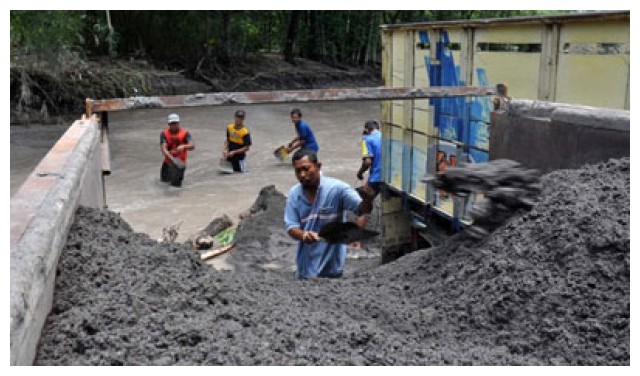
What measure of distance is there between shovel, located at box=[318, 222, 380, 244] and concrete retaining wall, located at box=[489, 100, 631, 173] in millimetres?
1098

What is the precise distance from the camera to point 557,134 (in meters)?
3.79

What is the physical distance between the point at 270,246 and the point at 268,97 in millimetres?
2932

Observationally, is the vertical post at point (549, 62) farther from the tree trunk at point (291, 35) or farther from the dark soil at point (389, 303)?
the tree trunk at point (291, 35)

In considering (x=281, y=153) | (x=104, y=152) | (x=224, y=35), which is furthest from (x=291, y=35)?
(x=104, y=152)

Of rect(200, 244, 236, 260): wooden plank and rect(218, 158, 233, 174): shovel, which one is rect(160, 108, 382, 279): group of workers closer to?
rect(200, 244, 236, 260): wooden plank

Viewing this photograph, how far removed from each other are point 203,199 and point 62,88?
333 inches

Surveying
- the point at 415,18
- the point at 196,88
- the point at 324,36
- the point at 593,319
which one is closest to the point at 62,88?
the point at 196,88

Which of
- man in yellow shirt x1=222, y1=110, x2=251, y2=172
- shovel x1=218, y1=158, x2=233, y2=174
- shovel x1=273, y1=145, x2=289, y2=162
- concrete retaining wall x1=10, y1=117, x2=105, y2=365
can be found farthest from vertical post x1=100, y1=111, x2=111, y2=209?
shovel x1=273, y1=145, x2=289, y2=162

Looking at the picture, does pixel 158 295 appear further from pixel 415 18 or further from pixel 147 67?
pixel 415 18

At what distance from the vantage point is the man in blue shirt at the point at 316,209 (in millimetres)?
3996

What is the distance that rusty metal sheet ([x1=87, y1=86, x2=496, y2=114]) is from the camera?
4199 millimetres

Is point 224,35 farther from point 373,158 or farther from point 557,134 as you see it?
point 557,134

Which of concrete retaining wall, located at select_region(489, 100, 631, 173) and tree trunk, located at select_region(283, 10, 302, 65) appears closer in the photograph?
concrete retaining wall, located at select_region(489, 100, 631, 173)

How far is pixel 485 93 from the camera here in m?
4.77
